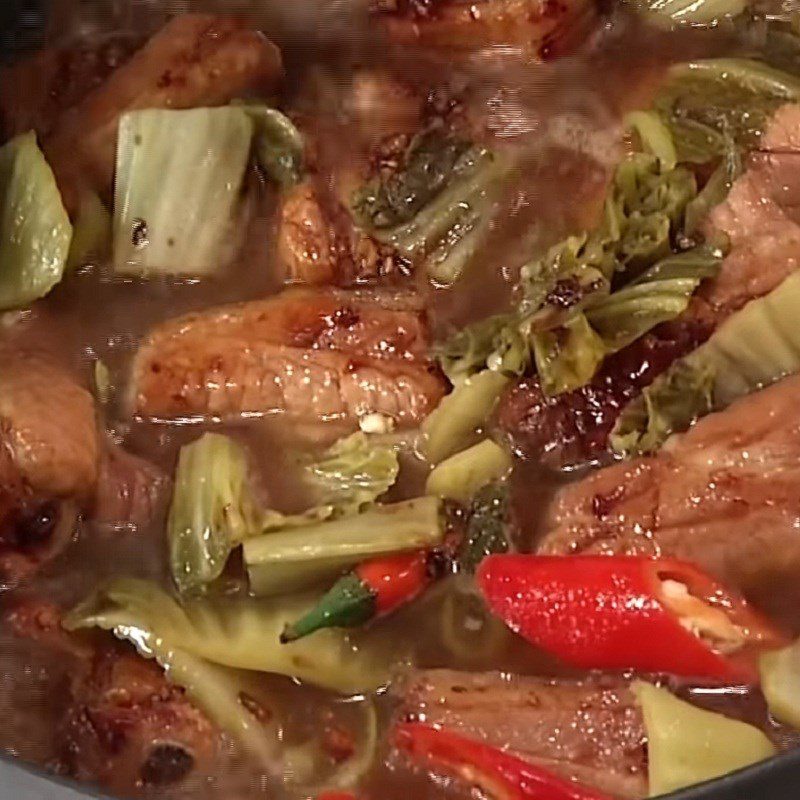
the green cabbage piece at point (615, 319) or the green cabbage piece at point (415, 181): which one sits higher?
the green cabbage piece at point (415, 181)

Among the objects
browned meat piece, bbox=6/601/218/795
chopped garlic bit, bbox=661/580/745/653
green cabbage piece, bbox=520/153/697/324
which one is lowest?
browned meat piece, bbox=6/601/218/795

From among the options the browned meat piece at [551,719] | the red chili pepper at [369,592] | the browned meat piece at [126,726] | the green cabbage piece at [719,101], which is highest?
the green cabbage piece at [719,101]

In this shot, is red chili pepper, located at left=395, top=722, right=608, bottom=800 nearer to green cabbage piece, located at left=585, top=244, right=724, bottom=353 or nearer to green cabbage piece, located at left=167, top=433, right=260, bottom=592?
green cabbage piece, located at left=167, top=433, right=260, bottom=592

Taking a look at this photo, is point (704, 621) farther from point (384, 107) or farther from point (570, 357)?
point (384, 107)

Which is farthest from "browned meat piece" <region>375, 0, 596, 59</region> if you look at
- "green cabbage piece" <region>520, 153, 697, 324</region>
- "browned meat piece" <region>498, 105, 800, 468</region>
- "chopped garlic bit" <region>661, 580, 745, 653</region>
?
"chopped garlic bit" <region>661, 580, 745, 653</region>

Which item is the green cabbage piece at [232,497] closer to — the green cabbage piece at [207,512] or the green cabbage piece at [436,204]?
the green cabbage piece at [207,512]

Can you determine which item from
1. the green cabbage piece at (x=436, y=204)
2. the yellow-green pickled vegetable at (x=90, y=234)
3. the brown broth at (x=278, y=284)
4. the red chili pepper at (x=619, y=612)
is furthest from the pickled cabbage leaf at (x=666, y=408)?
the yellow-green pickled vegetable at (x=90, y=234)
